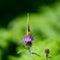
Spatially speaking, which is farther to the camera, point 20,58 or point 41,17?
point 41,17

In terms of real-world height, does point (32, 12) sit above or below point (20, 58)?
above

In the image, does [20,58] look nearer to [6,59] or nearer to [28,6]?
[6,59]

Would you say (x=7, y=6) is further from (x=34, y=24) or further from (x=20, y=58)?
(x=20, y=58)

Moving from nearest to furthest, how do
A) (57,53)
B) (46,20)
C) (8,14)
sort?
1. (57,53)
2. (46,20)
3. (8,14)

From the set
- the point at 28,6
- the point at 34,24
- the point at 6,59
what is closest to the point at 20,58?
the point at 6,59

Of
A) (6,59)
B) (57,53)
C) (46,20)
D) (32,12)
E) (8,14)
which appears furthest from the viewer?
(8,14)

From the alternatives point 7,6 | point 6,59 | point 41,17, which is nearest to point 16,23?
point 41,17
